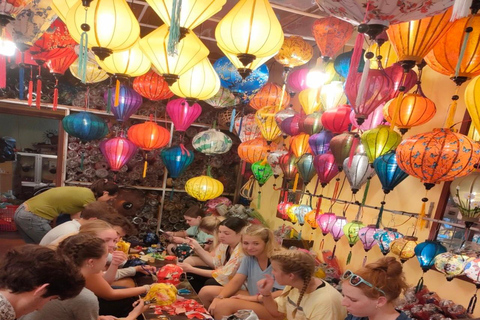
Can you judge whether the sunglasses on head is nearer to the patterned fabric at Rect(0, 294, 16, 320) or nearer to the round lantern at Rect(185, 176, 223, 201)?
the patterned fabric at Rect(0, 294, 16, 320)

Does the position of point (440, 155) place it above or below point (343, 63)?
below

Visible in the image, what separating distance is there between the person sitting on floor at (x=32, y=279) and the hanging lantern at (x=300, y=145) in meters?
2.67

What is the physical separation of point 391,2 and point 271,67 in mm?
4761

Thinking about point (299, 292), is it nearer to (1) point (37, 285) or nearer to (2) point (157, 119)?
(1) point (37, 285)

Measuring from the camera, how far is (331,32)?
9.16 feet

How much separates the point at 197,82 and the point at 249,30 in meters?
0.89

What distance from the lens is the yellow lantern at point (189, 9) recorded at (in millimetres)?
1902

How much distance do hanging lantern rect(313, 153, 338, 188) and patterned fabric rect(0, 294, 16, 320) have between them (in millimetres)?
2488

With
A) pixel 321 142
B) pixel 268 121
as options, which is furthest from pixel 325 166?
pixel 268 121

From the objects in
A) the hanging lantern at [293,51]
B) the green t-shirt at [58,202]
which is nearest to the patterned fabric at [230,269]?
the green t-shirt at [58,202]

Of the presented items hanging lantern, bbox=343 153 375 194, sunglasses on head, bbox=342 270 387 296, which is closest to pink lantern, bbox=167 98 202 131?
hanging lantern, bbox=343 153 375 194

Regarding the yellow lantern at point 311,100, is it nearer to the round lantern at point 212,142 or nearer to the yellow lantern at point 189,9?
the yellow lantern at point 189,9

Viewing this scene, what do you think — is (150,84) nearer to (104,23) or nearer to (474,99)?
(104,23)

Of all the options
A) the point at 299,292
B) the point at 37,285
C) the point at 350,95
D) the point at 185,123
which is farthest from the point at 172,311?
the point at 185,123
